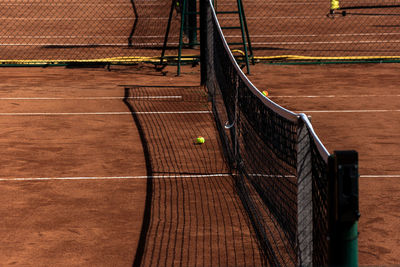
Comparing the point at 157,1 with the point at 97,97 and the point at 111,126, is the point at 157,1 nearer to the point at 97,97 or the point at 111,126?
the point at 97,97

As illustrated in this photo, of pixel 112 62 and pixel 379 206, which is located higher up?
pixel 112 62

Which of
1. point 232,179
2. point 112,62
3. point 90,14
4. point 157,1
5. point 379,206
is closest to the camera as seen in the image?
point 379,206

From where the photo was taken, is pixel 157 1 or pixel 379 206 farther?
pixel 157 1

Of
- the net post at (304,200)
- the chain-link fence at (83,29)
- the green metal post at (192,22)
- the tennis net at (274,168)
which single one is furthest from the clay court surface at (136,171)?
the chain-link fence at (83,29)

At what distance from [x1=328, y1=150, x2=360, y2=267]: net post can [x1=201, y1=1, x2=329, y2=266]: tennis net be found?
0.46m

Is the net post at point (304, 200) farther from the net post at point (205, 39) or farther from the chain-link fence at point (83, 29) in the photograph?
the chain-link fence at point (83, 29)

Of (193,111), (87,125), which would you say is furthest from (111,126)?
(193,111)

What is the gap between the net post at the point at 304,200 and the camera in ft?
15.8

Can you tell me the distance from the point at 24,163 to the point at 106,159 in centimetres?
102

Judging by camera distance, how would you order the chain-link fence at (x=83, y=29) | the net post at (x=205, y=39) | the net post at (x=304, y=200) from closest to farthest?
the net post at (x=304, y=200) < the net post at (x=205, y=39) < the chain-link fence at (x=83, y=29)

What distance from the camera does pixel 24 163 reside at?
9.09 metres

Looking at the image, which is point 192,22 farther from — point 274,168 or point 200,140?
point 274,168

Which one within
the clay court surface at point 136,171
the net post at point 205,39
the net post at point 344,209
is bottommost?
the clay court surface at point 136,171

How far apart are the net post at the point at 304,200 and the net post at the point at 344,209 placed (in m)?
1.31
